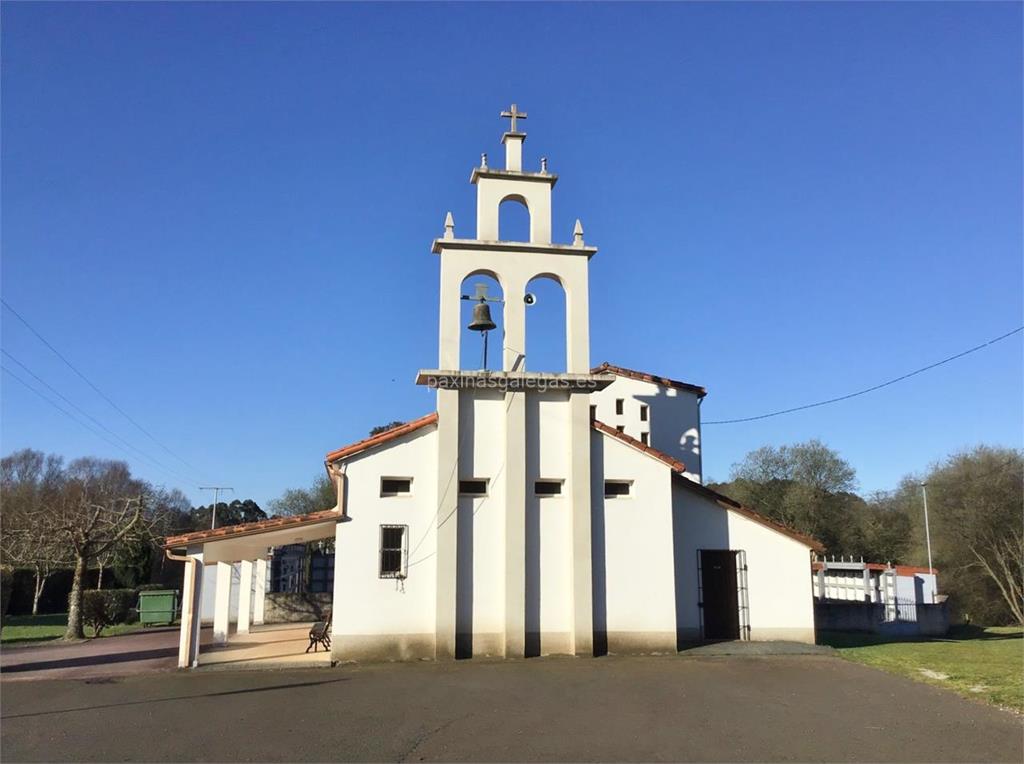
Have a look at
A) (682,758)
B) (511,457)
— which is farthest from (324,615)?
(682,758)

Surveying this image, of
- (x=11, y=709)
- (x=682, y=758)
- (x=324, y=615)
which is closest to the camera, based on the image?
(x=682, y=758)

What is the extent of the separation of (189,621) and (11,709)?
3746 mm

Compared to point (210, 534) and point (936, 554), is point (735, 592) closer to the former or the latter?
point (210, 534)

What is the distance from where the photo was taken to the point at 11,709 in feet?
37.8

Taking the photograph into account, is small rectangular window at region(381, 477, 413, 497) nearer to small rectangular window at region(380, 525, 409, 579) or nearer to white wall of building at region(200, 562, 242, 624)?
small rectangular window at region(380, 525, 409, 579)

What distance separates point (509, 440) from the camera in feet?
53.5

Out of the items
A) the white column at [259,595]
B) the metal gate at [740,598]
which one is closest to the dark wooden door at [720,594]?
the metal gate at [740,598]

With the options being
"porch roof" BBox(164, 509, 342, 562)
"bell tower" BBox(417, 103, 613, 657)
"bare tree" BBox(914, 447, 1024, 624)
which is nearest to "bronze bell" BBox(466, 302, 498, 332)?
"bell tower" BBox(417, 103, 613, 657)

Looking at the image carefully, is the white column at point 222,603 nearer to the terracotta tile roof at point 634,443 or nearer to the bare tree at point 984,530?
the terracotta tile roof at point 634,443

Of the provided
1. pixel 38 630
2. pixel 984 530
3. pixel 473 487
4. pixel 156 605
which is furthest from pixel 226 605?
pixel 984 530

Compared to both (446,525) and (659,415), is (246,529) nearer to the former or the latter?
(446,525)

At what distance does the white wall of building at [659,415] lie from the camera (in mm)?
27828

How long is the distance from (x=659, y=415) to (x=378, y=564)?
15.4 meters

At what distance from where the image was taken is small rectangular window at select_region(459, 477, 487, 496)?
1622 centimetres
